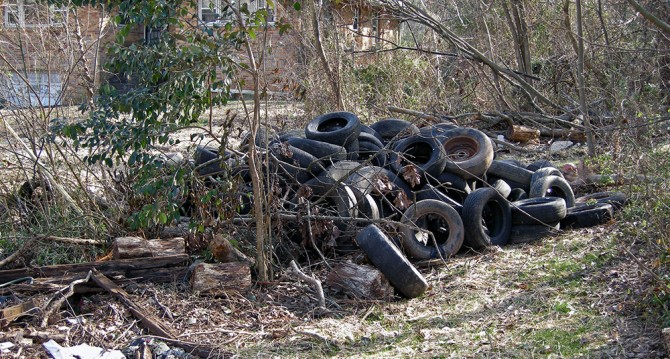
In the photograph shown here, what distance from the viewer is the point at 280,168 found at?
25.6ft

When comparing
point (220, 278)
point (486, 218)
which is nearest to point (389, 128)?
point (486, 218)

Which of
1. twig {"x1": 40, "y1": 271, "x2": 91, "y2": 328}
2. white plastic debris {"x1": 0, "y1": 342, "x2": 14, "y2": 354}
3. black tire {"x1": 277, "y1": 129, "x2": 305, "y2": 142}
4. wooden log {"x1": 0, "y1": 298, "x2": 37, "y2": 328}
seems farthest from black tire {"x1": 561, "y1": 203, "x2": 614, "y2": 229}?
white plastic debris {"x1": 0, "y1": 342, "x2": 14, "y2": 354}

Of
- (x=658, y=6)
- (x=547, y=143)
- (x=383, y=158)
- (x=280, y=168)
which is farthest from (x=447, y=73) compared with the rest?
(x=280, y=168)

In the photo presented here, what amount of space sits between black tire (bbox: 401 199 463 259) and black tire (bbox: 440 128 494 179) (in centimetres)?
58

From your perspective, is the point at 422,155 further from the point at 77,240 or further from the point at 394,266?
the point at 77,240

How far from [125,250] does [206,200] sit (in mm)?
870

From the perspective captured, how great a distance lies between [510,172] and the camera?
902 centimetres

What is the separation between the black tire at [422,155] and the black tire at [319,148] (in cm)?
60

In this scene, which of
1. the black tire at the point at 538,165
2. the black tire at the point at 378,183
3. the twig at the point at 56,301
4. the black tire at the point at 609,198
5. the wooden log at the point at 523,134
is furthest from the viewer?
the wooden log at the point at 523,134

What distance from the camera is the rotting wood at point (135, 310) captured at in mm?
5590

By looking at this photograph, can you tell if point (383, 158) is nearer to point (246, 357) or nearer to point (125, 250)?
point (125, 250)

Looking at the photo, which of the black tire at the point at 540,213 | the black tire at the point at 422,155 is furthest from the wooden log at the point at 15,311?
the black tire at the point at 540,213

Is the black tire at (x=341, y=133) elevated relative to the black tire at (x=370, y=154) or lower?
elevated

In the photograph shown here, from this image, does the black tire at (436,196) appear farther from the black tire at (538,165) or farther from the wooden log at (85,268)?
the wooden log at (85,268)
